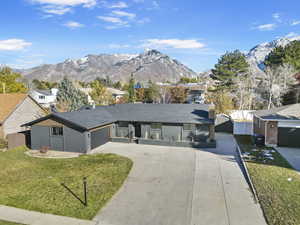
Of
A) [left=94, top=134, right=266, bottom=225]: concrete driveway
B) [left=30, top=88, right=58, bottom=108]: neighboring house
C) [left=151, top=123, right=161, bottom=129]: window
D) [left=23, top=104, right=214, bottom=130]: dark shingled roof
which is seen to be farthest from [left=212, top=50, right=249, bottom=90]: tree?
[left=30, top=88, right=58, bottom=108]: neighboring house

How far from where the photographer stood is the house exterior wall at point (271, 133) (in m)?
16.5

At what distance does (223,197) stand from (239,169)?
3985 millimetres

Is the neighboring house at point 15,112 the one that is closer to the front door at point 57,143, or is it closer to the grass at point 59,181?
the grass at point 59,181

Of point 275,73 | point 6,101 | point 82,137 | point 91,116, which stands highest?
point 275,73

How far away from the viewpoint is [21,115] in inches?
841

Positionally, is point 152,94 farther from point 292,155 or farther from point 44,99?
point 292,155

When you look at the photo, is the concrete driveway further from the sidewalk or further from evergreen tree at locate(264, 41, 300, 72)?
evergreen tree at locate(264, 41, 300, 72)

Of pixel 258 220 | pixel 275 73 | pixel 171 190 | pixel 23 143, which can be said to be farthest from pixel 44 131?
pixel 275 73

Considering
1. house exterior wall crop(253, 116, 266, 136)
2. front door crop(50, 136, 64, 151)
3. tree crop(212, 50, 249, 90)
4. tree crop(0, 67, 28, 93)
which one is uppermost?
tree crop(212, 50, 249, 90)

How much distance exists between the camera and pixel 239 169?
1223 centimetres

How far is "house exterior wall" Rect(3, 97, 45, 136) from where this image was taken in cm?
1960

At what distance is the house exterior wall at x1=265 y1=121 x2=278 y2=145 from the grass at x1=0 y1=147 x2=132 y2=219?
11487mm

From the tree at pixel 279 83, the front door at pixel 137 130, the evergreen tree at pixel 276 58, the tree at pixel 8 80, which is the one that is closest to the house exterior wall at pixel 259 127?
the front door at pixel 137 130

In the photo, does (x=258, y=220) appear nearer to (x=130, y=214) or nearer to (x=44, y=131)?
(x=130, y=214)
